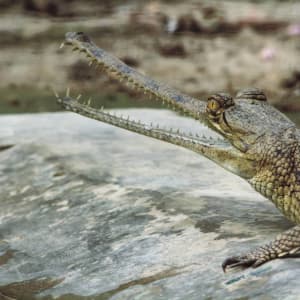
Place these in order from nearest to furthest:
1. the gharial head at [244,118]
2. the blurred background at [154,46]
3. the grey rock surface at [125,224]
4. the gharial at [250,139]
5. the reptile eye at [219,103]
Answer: the grey rock surface at [125,224] → the gharial at [250,139] → the gharial head at [244,118] → the reptile eye at [219,103] → the blurred background at [154,46]

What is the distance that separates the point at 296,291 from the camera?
3.21 metres

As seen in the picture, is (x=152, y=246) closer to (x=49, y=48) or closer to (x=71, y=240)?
(x=71, y=240)

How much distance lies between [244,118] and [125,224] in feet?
2.45

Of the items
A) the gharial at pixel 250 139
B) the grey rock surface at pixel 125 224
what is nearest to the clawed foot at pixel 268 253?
the grey rock surface at pixel 125 224

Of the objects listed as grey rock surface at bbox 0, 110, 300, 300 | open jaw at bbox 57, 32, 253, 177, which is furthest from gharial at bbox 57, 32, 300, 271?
grey rock surface at bbox 0, 110, 300, 300

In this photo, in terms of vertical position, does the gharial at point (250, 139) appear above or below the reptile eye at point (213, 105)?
below

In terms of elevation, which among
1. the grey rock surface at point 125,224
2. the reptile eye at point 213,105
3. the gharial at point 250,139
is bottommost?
the grey rock surface at point 125,224

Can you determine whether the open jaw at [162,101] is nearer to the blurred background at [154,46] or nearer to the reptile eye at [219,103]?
the reptile eye at [219,103]

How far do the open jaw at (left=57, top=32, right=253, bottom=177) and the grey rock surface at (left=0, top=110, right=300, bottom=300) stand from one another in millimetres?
270

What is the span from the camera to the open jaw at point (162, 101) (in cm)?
434

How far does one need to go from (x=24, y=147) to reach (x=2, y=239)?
136 cm

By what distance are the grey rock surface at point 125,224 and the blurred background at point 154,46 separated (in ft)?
14.0

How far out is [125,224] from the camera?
4.40 m

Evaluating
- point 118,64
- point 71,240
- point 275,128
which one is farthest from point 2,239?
point 275,128
